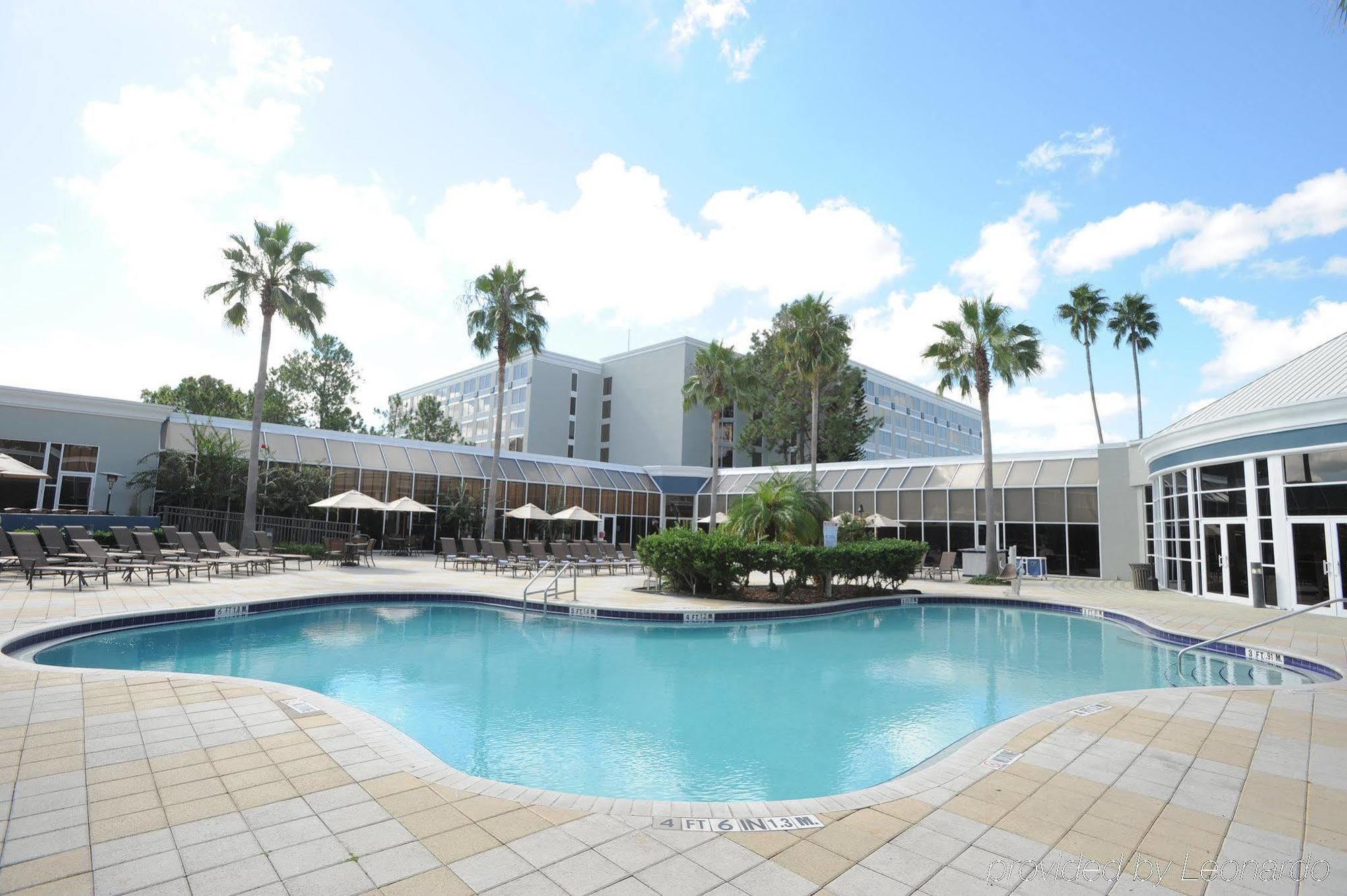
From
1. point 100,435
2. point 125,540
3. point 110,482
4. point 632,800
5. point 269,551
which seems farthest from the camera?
point 110,482

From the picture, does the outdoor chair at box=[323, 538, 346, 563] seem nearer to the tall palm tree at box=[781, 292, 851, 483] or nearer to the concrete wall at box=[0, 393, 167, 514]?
the concrete wall at box=[0, 393, 167, 514]

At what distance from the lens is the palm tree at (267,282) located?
19531mm

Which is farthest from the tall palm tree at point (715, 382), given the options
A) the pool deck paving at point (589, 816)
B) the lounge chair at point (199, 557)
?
the pool deck paving at point (589, 816)

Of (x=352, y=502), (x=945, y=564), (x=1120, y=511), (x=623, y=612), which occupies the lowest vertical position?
(x=623, y=612)

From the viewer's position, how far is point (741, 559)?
13.5m

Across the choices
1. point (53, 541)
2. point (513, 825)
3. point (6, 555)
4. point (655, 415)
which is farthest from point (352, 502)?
point (655, 415)

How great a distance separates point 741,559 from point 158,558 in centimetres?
1264

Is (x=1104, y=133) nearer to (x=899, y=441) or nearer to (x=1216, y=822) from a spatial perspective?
(x=1216, y=822)

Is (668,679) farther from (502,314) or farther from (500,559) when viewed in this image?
(502,314)

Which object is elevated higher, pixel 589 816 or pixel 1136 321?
pixel 1136 321

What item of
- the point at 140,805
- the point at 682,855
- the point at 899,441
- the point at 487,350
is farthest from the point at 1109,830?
the point at 899,441

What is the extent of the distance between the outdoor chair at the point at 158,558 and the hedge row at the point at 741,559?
9856mm

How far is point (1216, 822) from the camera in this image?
3469 mm

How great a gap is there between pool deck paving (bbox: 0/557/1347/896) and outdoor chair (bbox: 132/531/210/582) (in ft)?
32.7
